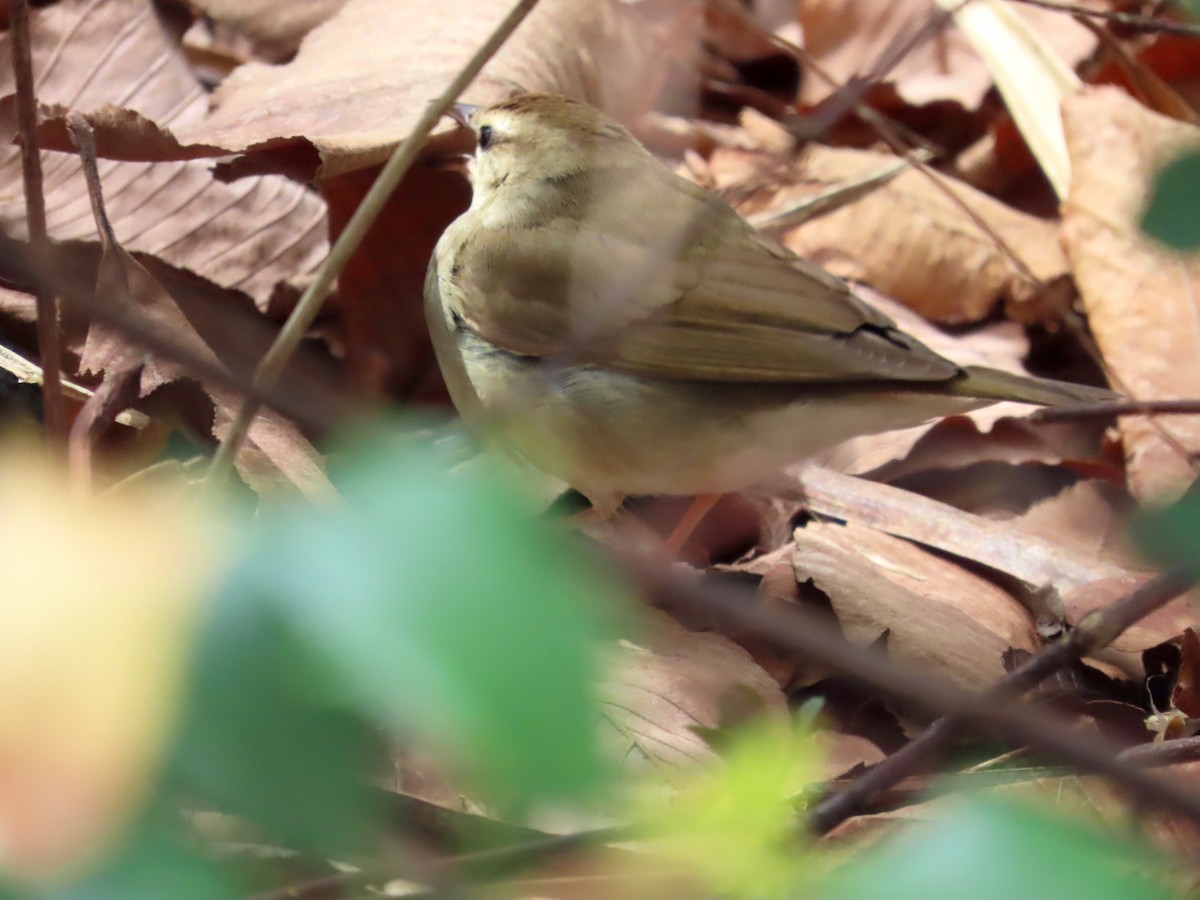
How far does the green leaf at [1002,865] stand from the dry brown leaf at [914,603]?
5.70 ft

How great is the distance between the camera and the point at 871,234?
373 centimetres

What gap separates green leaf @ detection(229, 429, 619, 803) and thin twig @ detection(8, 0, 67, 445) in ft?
4.08

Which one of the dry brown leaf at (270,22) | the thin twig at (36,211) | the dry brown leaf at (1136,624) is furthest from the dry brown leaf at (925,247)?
the thin twig at (36,211)

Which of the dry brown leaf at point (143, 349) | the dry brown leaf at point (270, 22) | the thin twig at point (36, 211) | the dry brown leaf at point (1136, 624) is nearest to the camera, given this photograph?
the thin twig at point (36, 211)

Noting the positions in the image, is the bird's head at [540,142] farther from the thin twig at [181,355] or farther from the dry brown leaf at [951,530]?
the thin twig at [181,355]

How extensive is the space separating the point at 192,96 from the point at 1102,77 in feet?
9.88

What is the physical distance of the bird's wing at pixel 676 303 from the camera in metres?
2.50

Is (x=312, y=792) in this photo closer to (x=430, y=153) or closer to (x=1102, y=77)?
(x=430, y=153)

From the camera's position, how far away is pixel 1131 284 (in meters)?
3.30

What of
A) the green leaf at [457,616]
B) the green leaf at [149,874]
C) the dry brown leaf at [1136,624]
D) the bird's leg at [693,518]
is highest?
the green leaf at [457,616]

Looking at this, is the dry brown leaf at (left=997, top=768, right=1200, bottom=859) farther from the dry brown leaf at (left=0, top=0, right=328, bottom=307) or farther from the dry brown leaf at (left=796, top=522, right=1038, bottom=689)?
the dry brown leaf at (left=0, top=0, right=328, bottom=307)

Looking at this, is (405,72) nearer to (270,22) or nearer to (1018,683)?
(270,22)

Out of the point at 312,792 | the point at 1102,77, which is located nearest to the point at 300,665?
the point at 312,792

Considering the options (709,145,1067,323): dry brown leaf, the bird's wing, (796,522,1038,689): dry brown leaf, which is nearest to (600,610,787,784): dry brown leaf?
(796,522,1038,689): dry brown leaf
